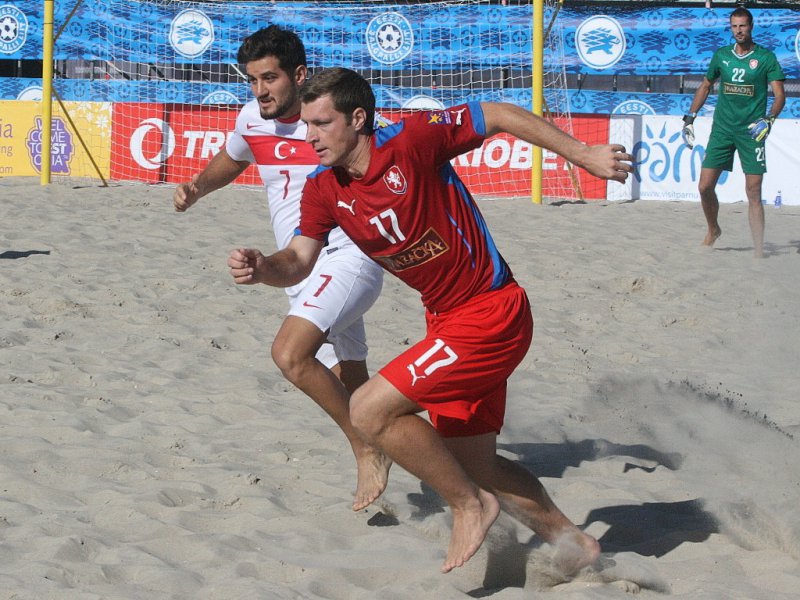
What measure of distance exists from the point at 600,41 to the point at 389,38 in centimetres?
290

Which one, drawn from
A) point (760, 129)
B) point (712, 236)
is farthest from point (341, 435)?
point (760, 129)

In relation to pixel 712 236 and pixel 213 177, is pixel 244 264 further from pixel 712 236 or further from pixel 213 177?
pixel 712 236

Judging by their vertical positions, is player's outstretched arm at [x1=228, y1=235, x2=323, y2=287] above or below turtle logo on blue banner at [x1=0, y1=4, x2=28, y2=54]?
below

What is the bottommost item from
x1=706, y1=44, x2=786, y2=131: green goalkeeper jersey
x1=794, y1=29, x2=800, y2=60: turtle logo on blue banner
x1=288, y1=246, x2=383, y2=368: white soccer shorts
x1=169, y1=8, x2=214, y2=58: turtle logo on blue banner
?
x1=288, y1=246, x2=383, y2=368: white soccer shorts

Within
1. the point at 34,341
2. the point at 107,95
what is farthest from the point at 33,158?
the point at 34,341

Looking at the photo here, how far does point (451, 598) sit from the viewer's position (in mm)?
3125

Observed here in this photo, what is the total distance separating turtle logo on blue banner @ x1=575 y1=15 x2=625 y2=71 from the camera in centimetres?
1466

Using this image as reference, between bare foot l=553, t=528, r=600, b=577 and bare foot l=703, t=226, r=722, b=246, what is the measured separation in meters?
6.45

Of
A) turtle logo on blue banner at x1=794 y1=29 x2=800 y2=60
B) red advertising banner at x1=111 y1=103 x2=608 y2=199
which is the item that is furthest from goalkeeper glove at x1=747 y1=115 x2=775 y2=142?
turtle logo on blue banner at x1=794 y1=29 x2=800 y2=60

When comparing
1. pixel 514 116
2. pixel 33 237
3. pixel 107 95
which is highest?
pixel 107 95

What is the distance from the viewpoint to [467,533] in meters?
3.06

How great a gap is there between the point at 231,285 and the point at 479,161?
6.48 m

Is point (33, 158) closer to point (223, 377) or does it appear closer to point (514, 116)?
point (223, 377)

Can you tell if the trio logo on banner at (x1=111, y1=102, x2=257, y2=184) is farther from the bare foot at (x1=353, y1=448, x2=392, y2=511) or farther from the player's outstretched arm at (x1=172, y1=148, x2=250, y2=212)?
the bare foot at (x1=353, y1=448, x2=392, y2=511)
